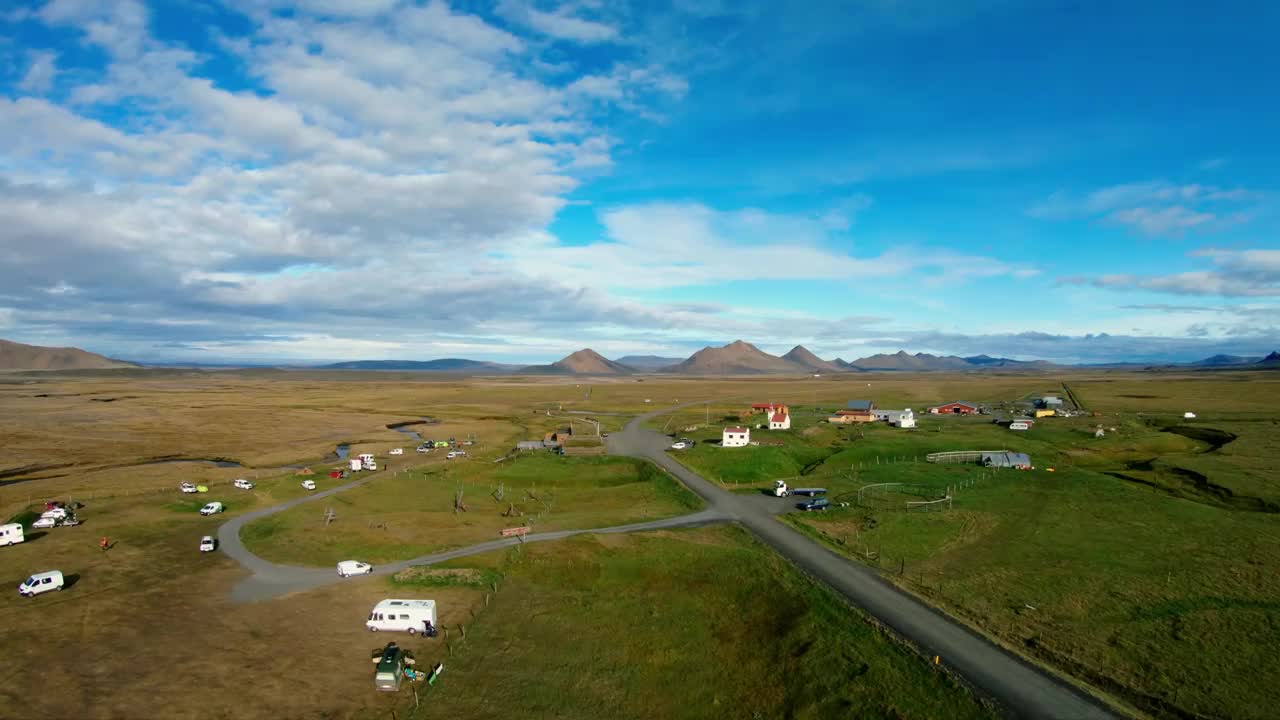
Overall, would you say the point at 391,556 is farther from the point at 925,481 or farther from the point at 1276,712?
the point at 925,481

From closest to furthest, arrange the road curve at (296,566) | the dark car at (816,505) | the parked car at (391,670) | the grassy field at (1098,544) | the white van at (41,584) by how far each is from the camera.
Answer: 1. the parked car at (391,670)
2. the grassy field at (1098,544)
3. the white van at (41,584)
4. the road curve at (296,566)
5. the dark car at (816,505)

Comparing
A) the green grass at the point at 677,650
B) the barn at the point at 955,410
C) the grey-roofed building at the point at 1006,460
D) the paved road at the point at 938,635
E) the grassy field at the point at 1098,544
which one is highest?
the barn at the point at 955,410

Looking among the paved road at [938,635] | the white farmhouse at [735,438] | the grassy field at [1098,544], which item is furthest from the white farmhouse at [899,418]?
the paved road at [938,635]

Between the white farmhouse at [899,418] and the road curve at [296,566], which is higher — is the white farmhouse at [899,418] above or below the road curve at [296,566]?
above

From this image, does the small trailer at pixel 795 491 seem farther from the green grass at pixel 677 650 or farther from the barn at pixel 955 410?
the barn at pixel 955 410

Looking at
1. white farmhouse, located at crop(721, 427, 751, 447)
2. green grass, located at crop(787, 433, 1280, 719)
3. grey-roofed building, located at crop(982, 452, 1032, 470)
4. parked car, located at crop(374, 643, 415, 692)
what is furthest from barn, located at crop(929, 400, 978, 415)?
parked car, located at crop(374, 643, 415, 692)

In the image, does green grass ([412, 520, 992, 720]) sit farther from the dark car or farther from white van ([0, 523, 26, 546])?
white van ([0, 523, 26, 546])

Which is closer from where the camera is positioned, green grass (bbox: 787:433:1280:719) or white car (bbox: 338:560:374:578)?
green grass (bbox: 787:433:1280:719)
